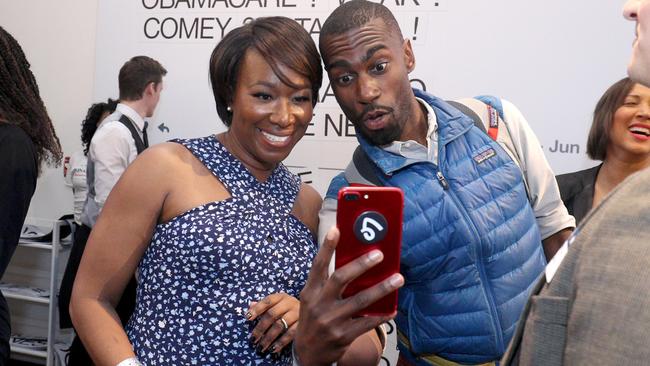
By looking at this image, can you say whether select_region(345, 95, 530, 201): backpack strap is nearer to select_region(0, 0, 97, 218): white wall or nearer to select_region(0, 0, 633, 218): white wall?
select_region(0, 0, 633, 218): white wall

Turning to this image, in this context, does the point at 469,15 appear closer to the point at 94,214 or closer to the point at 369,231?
the point at 94,214

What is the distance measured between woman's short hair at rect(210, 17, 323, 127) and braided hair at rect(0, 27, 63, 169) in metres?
0.85

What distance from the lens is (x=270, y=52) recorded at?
1.73 m

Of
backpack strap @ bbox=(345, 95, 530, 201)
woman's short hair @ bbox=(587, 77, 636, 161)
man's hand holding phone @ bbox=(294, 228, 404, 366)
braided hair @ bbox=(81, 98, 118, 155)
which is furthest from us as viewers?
braided hair @ bbox=(81, 98, 118, 155)

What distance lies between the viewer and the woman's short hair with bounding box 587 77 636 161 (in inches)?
113

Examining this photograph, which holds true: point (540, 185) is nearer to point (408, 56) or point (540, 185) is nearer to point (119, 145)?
point (408, 56)

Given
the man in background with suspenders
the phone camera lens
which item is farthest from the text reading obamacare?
the phone camera lens

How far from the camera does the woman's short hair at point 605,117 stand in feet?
9.42

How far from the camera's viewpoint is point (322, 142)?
4.21 meters

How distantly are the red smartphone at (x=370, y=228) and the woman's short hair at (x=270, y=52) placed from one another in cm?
65

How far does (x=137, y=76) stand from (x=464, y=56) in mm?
2003

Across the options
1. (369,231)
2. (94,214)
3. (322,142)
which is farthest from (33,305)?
(369,231)

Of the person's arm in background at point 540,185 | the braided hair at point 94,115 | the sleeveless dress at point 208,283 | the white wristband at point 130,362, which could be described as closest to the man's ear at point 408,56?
the person's arm in background at point 540,185

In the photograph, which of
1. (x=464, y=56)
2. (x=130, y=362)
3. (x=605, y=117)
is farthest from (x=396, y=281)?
(x=464, y=56)
